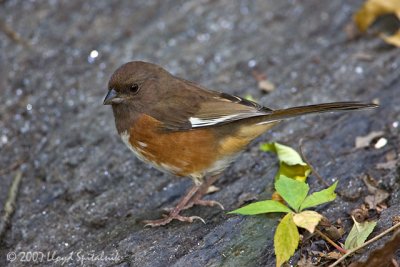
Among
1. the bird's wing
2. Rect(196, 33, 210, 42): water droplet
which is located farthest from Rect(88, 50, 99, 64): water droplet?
the bird's wing

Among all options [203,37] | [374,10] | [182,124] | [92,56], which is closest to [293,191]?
[182,124]

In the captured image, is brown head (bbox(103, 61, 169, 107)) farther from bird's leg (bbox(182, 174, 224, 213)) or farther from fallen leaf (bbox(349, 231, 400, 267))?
fallen leaf (bbox(349, 231, 400, 267))

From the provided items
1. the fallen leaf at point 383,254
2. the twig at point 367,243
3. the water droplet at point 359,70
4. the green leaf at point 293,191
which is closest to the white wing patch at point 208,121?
the green leaf at point 293,191

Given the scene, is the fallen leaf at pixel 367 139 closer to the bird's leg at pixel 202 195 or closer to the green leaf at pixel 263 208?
the bird's leg at pixel 202 195

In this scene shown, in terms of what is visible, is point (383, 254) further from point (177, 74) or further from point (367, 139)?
point (177, 74)

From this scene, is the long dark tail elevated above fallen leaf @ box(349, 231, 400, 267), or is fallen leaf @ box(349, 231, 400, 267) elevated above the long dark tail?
the long dark tail
